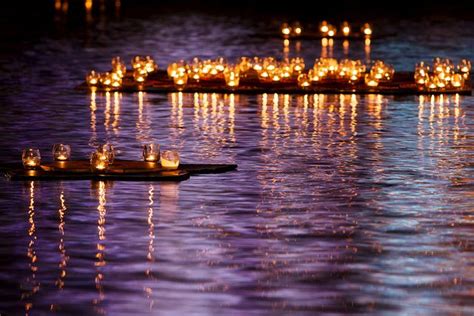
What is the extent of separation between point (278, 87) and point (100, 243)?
12.3 metres

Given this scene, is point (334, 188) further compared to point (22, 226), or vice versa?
point (334, 188)

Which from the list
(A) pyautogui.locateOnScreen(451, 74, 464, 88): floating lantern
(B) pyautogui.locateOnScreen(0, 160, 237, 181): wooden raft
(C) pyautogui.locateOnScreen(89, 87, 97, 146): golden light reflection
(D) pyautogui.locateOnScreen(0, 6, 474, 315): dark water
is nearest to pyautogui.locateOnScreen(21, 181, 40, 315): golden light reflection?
(D) pyautogui.locateOnScreen(0, 6, 474, 315): dark water

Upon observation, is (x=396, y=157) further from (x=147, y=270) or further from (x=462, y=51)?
(x=462, y=51)

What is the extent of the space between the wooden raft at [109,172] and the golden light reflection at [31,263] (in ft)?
2.63

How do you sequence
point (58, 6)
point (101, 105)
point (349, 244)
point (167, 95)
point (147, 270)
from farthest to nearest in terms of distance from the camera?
point (58, 6) < point (167, 95) < point (101, 105) < point (349, 244) < point (147, 270)

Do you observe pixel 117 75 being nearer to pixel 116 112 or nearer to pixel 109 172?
pixel 116 112

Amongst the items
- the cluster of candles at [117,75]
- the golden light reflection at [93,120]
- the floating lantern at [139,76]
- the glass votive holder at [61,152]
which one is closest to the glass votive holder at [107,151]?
the glass votive holder at [61,152]

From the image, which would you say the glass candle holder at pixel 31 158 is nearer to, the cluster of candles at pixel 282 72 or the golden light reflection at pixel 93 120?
the golden light reflection at pixel 93 120

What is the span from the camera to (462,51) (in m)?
30.6

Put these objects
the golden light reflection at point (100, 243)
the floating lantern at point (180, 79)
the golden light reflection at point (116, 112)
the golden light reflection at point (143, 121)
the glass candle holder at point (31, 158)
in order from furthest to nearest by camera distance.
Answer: the floating lantern at point (180, 79)
the golden light reflection at point (116, 112)
the golden light reflection at point (143, 121)
the glass candle holder at point (31, 158)
the golden light reflection at point (100, 243)

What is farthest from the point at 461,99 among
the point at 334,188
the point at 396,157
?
the point at 334,188

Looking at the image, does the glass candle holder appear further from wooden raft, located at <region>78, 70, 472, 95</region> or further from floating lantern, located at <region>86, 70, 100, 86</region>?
floating lantern, located at <region>86, 70, 100, 86</region>

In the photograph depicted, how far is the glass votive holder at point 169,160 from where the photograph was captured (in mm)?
14391

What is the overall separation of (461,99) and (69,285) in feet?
42.8
